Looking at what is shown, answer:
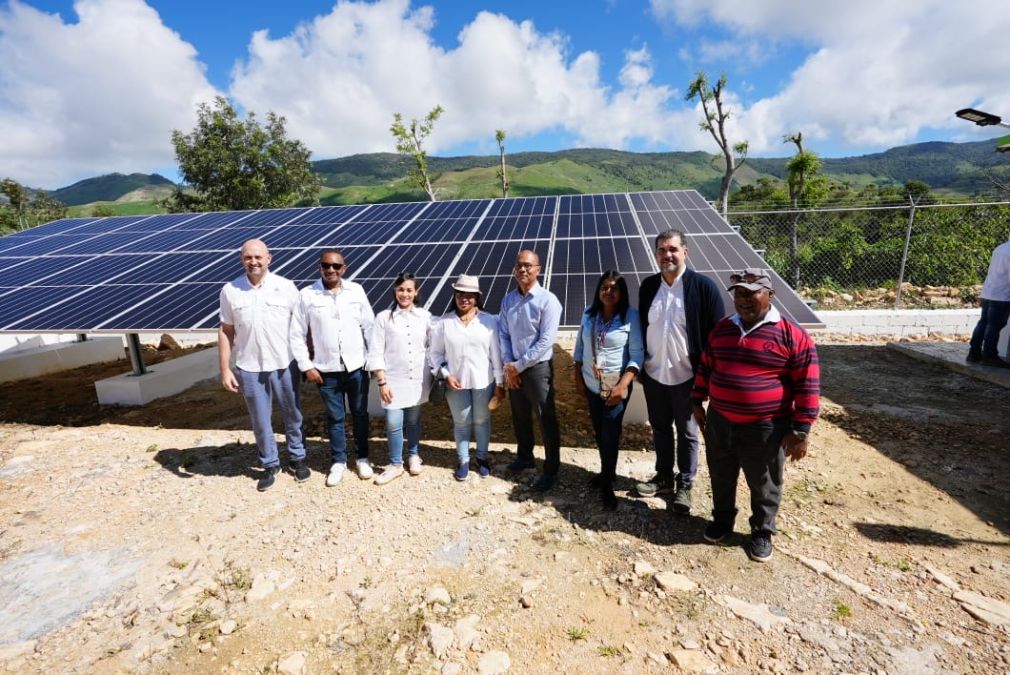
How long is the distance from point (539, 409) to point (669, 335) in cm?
146

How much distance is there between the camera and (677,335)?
4156 millimetres

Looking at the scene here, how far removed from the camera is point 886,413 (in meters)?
6.89

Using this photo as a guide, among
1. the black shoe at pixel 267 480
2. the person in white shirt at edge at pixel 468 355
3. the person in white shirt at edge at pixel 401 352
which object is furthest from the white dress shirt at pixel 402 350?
the black shoe at pixel 267 480

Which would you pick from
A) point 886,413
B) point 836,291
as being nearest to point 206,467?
point 886,413

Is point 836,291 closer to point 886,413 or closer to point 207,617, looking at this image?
point 886,413

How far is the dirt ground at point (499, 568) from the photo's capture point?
3.16 m

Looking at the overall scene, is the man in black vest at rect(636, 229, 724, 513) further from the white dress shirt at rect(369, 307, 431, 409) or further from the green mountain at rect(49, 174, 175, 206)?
the green mountain at rect(49, 174, 175, 206)

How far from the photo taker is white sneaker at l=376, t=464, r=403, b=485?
5.24 meters

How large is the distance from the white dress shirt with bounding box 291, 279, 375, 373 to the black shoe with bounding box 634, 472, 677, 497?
3194 mm

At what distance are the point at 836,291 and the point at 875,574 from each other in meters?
13.5

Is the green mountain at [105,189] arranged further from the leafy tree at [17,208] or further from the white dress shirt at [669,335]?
the white dress shirt at [669,335]

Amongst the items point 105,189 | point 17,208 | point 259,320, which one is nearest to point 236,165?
point 17,208

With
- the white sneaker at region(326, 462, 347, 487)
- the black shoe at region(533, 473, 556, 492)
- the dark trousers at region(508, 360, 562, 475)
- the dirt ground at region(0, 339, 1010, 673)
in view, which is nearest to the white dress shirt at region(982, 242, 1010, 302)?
the dirt ground at region(0, 339, 1010, 673)

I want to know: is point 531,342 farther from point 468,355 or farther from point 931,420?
point 931,420
